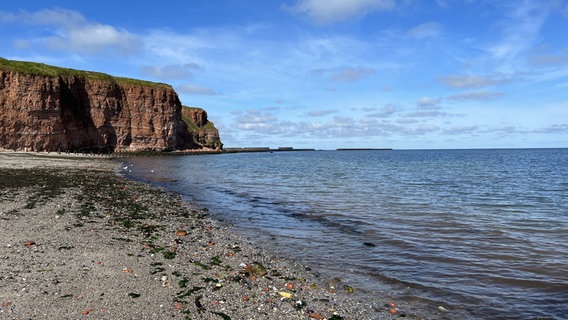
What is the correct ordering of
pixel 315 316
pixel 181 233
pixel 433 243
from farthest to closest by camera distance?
pixel 433 243 → pixel 181 233 → pixel 315 316

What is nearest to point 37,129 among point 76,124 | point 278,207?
point 76,124

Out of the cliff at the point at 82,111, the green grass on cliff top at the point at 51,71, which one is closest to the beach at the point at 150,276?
the cliff at the point at 82,111

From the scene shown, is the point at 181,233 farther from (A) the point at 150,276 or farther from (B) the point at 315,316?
(B) the point at 315,316

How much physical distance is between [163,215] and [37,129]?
243 feet

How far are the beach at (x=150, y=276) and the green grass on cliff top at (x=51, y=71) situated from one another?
77.2 metres

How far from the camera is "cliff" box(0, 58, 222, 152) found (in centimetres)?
7300

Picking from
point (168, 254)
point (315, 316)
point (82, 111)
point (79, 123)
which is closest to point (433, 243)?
point (315, 316)

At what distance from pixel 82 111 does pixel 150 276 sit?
97.4 m

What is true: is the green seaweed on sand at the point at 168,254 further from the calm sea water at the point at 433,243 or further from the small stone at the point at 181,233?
the calm sea water at the point at 433,243

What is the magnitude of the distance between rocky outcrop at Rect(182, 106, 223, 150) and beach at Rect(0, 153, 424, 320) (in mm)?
161724

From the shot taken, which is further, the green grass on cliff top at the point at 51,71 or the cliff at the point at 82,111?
the green grass on cliff top at the point at 51,71

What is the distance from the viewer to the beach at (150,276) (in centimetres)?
691

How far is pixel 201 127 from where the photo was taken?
7072 inches

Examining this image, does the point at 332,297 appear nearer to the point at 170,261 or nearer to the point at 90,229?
the point at 170,261
